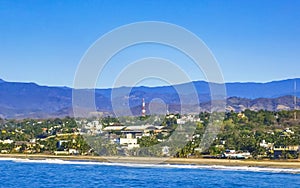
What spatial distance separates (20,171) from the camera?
2102cm

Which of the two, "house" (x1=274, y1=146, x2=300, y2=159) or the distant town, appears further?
the distant town

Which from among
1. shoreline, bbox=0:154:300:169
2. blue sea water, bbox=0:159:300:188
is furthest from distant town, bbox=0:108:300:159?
blue sea water, bbox=0:159:300:188

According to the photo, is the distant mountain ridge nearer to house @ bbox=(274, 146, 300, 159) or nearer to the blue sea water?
house @ bbox=(274, 146, 300, 159)

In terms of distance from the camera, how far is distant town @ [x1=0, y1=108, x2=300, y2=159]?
2578 centimetres

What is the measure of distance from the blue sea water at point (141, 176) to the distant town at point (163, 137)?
330 cm

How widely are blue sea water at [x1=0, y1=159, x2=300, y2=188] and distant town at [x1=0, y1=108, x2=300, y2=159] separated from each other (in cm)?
330

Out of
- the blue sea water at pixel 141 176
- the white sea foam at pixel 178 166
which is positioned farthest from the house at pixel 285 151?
the blue sea water at pixel 141 176

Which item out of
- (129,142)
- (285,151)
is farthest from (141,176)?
(129,142)

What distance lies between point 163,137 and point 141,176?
33.5ft

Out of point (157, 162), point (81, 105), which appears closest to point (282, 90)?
point (81, 105)

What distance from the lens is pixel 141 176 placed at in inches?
730

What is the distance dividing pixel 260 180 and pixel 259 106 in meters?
50.1

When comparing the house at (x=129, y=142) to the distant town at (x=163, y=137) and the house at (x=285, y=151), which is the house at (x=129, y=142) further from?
the house at (x=285, y=151)

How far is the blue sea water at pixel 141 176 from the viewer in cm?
1645
